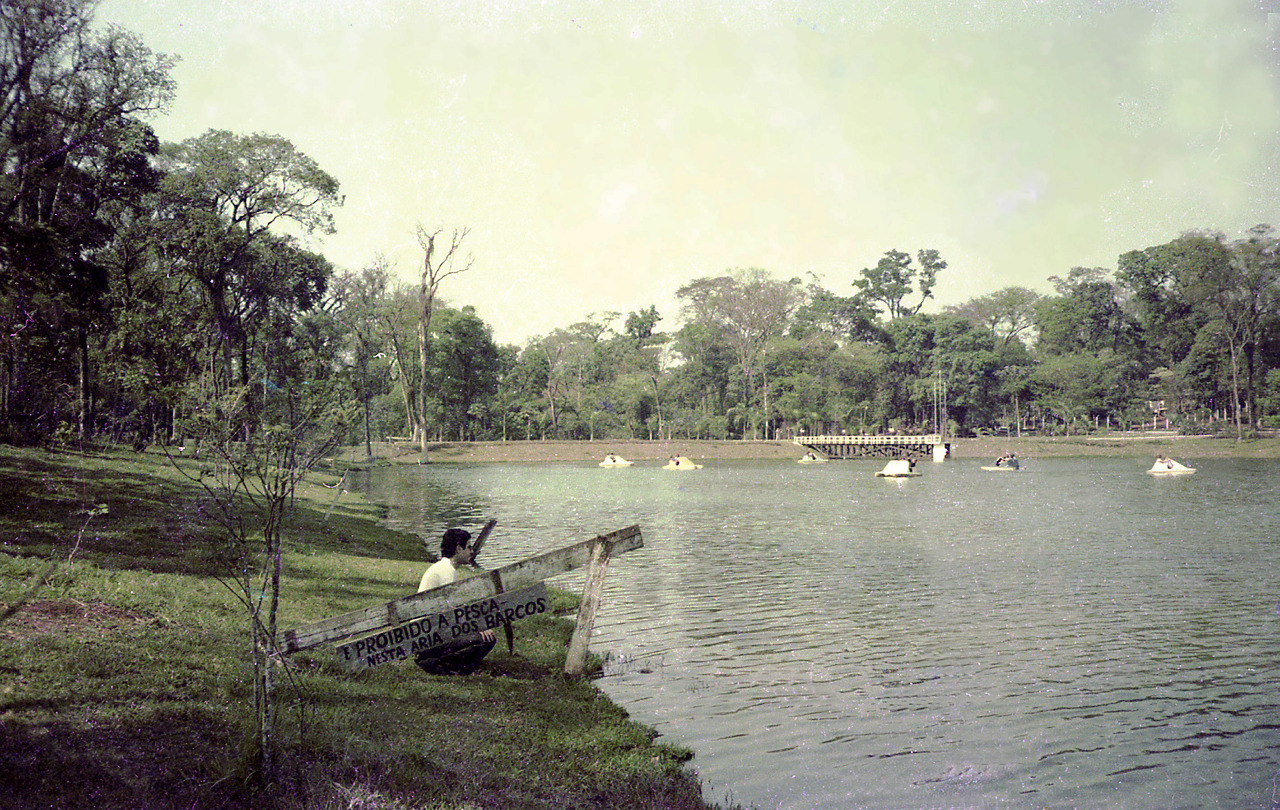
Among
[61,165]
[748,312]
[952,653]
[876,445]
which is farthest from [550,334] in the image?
[952,653]

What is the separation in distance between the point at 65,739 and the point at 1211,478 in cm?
6747

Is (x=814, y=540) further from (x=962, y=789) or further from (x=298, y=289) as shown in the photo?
(x=298, y=289)

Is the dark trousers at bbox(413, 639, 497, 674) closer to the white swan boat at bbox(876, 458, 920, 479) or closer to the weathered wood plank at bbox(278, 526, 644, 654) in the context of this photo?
the weathered wood plank at bbox(278, 526, 644, 654)

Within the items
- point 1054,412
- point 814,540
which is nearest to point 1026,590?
point 814,540

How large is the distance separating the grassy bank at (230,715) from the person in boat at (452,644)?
0.22 m

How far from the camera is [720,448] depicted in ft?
333

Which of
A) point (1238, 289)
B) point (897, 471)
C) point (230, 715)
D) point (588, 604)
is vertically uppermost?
point (1238, 289)

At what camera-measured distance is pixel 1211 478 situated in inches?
2298

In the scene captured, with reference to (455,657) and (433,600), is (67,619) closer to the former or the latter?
(433,600)

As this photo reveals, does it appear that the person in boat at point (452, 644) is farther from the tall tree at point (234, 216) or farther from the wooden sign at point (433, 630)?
the tall tree at point (234, 216)

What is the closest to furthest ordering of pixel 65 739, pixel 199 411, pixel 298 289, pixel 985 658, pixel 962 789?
pixel 65 739 → pixel 199 411 → pixel 962 789 → pixel 985 658 → pixel 298 289

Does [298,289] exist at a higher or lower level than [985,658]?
higher

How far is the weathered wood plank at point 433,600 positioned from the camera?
8367 millimetres

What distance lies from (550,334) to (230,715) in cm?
12369
